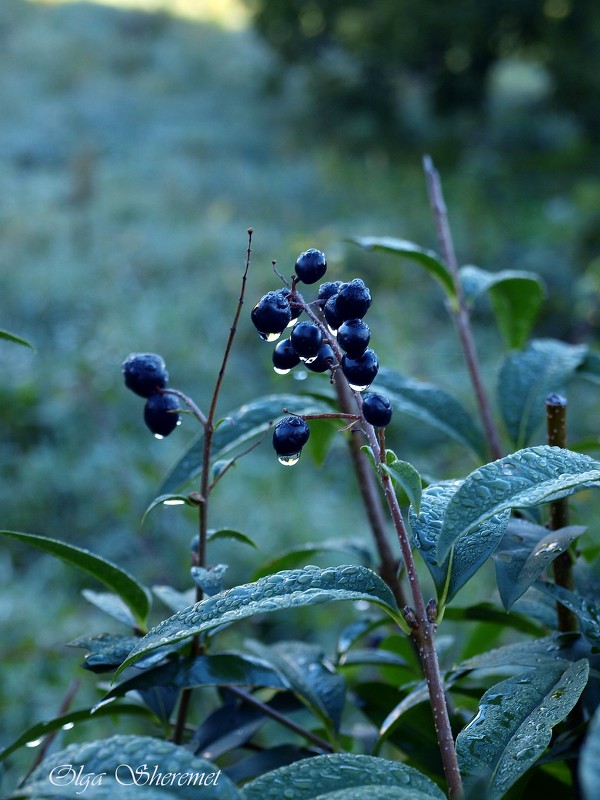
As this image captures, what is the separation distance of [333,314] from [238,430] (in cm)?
25

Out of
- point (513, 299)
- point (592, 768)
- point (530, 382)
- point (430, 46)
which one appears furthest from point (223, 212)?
point (592, 768)

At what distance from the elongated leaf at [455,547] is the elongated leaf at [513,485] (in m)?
0.03

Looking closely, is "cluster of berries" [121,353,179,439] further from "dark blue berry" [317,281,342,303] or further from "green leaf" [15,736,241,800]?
"green leaf" [15,736,241,800]

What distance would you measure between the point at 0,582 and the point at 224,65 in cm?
837

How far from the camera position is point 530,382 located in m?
0.80

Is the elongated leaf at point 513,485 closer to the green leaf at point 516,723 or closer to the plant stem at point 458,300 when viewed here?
the green leaf at point 516,723

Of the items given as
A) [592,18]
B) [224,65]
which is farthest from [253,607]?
[224,65]

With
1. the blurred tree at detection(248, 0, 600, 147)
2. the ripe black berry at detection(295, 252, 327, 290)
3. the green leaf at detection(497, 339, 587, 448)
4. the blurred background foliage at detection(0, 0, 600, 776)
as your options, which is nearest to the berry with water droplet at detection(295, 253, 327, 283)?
the ripe black berry at detection(295, 252, 327, 290)

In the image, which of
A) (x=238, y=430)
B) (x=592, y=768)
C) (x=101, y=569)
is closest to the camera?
(x=592, y=768)

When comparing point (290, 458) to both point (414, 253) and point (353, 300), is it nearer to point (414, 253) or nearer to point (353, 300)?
point (353, 300)

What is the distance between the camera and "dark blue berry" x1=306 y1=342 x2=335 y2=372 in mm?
553

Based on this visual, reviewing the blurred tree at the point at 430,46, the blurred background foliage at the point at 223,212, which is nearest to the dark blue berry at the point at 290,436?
the blurred background foliage at the point at 223,212

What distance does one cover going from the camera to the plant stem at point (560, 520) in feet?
1.94

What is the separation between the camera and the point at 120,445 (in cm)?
310
